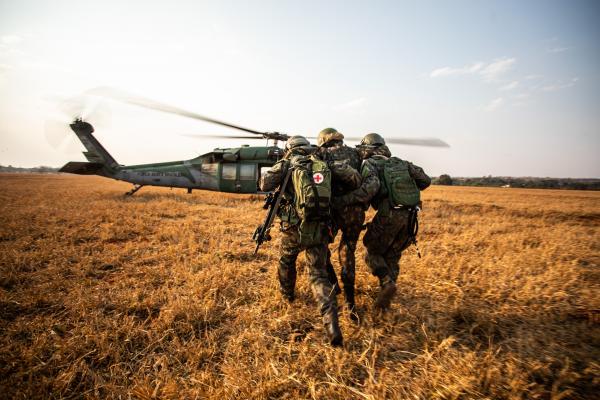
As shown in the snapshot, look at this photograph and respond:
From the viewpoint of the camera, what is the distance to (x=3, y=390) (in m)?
2.03

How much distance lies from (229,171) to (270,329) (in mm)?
10410

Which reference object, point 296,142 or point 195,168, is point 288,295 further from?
point 195,168

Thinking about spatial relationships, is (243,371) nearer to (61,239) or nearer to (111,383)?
(111,383)

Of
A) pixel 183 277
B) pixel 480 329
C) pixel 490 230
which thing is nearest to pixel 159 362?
pixel 183 277

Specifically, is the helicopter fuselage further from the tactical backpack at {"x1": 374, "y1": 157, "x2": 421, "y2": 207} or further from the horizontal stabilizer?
the tactical backpack at {"x1": 374, "y1": 157, "x2": 421, "y2": 207}

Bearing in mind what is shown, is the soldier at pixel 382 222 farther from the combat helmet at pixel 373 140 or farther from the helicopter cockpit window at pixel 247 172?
the helicopter cockpit window at pixel 247 172

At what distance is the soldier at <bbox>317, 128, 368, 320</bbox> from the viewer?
Answer: 3412 mm

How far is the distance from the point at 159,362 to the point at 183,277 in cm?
191

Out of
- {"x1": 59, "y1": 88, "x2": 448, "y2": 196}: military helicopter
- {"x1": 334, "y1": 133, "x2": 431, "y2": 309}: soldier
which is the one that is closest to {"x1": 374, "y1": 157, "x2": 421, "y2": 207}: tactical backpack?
{"x1": 334, "y1": 133, "x2": 431, "y2": 309}: soldier

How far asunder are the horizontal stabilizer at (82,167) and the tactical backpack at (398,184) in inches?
632

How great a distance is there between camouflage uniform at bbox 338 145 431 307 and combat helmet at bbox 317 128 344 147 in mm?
586

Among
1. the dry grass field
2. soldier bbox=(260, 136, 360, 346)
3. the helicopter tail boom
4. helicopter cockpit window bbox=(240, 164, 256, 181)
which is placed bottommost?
the dry grass field

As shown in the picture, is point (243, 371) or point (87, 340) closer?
point (243, 371)

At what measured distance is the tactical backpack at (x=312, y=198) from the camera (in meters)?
2.97
